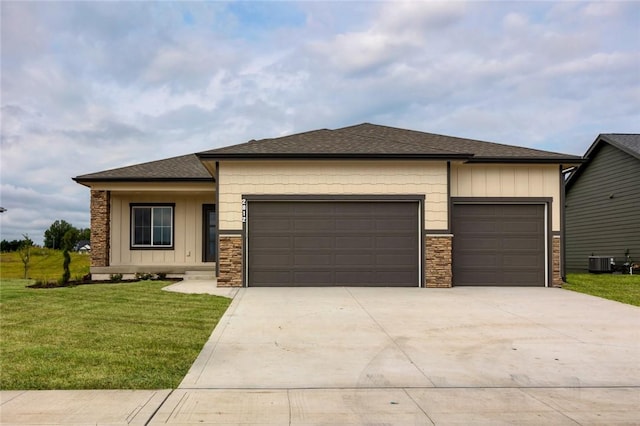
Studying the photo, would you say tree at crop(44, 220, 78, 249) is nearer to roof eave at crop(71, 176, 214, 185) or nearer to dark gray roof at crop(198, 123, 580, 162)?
roof eave at crop(71, 176, 214, 185)

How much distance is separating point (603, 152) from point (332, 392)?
74.0 feet

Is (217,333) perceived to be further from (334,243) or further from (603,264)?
(603,264)

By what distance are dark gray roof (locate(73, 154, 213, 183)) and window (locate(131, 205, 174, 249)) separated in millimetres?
1393

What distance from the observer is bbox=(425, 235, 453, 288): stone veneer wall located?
46.3 ft

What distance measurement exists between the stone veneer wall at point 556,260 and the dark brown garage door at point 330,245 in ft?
13.6

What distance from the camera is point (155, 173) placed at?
1766 centimetres

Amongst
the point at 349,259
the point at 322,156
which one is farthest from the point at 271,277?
the point at 322,156

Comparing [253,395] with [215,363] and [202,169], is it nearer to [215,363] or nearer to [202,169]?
[215,363]

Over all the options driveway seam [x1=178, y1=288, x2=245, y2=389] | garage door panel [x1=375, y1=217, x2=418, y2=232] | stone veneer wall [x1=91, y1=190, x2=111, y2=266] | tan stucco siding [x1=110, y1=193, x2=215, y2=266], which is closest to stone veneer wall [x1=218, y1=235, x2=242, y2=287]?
driveway seam [x1=178, y1=288, x2=245, y2=389]

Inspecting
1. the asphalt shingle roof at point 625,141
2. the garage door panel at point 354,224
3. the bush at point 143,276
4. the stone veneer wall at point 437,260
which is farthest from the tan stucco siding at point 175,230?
the asphalt shingle roof at point 625,141

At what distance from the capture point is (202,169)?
18281 mm

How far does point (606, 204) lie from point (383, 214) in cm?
1428

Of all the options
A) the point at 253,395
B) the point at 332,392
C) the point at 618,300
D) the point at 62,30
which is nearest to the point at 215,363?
the point at 253,395

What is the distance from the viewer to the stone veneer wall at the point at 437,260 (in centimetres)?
1410
